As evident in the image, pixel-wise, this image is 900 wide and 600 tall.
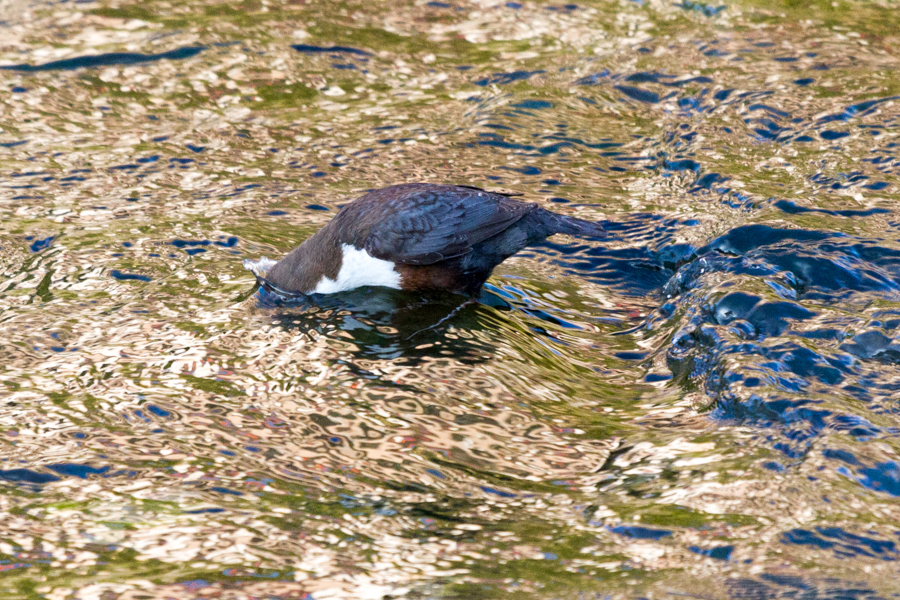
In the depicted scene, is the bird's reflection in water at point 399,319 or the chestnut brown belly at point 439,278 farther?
the chestnut brown belly at point 439,278

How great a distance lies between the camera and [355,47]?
29.2ft

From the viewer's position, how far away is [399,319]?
5078 millimetres

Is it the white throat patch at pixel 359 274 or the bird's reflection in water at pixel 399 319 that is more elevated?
the white throat patch at pixel 359 274

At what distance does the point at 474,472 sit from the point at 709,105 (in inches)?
190

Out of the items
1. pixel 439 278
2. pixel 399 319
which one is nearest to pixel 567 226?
pixel 439 278

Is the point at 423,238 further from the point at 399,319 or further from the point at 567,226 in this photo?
the point at 567,226

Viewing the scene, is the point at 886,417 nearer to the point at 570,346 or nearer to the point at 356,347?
the point at 570,346

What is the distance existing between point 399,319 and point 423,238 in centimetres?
47

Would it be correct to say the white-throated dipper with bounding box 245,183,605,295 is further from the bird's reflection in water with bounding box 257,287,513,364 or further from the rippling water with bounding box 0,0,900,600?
the rippling water with bounding box 0,0,900,600

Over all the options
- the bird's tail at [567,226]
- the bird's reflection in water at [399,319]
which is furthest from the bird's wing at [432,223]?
the bird's reflection in water at [399,319]

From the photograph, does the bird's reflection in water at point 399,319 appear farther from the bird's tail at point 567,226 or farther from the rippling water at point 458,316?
the bird's tail at point 567,226

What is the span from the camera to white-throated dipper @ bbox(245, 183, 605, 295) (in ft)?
16.5

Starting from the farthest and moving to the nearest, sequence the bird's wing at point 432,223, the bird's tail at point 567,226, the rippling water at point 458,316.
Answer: the bird's tail at point 567,226, the bird's wing at point 432,223, the rippling water at point 458,316

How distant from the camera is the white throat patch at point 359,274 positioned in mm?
5090
